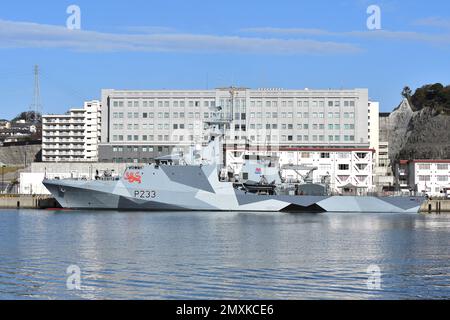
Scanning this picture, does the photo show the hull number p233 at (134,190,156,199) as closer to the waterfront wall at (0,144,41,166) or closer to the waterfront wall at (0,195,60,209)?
the waterfront wall at (0,195,60,209)

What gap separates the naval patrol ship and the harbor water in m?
8.05

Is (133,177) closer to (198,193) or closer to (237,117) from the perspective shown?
(198,193)

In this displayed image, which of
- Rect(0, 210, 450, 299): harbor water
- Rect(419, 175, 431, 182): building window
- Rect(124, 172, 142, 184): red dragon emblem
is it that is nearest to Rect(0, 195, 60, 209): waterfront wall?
Rect(124, 172, 142, 184): red dragon emblem

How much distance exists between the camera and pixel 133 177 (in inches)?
1891

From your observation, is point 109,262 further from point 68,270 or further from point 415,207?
point 415,207

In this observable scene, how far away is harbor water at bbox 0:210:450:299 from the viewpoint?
18.9 metres

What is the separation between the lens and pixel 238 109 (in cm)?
8556

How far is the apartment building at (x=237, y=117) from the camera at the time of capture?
85125mm

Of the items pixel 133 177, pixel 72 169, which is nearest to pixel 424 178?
pixel 133 177

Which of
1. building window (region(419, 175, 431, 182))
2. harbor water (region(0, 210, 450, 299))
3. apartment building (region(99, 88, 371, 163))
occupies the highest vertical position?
apartment building (region(99, 88, 371, 163))

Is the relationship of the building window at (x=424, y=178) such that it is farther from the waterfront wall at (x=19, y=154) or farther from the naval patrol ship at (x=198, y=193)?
the waterfront wall at (x=19, y=154)

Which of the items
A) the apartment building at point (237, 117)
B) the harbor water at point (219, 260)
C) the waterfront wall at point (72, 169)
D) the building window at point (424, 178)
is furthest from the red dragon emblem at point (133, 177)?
the apartment building at point (237, 117)
